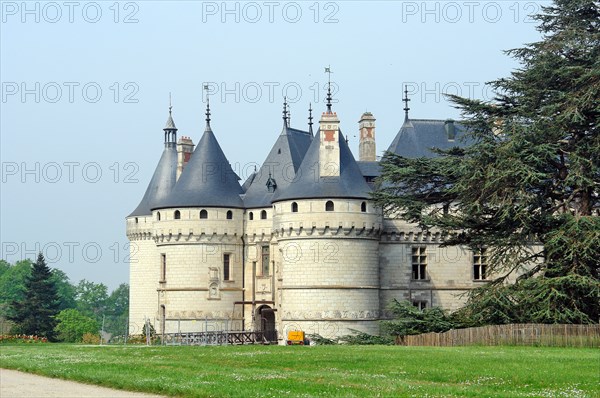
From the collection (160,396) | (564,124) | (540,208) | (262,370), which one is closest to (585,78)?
(564,124)


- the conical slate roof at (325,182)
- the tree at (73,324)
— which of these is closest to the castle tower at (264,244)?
the conical slate roof at (325,182)

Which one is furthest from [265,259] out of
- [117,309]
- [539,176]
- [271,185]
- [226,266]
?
[117,309]

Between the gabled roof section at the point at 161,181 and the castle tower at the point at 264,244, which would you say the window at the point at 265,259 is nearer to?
the castle tower at the point at 264,244

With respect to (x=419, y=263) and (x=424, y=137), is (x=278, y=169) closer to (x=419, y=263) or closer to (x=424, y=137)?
(x=424, y=137)

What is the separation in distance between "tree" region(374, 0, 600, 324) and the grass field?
219 inches

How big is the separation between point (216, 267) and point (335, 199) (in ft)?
24.2

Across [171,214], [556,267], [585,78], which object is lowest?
[556,267]

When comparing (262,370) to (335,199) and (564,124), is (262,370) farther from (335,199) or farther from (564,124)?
(335,199)

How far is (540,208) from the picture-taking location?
3469 centimetres

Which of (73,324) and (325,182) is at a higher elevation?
→ (325,182)

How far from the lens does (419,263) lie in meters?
47.1

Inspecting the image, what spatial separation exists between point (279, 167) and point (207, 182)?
11.8 feet

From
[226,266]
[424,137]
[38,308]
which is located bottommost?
[38,308]

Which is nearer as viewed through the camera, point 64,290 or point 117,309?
point 64,290
